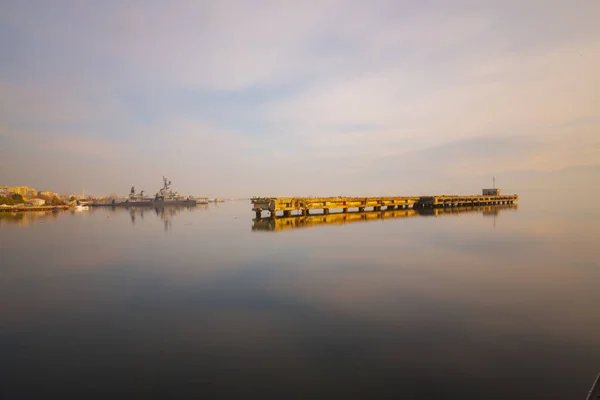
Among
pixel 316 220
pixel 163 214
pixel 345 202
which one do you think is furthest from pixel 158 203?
pixel 316 220

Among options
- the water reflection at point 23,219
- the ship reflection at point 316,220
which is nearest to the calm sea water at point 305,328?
the ship reflection at point 316,220

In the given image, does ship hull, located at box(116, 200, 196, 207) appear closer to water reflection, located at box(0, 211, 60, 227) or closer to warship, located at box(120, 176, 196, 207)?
warship, located at box(120, 176, 196, 207)

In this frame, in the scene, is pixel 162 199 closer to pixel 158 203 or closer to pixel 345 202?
pixel 158 203

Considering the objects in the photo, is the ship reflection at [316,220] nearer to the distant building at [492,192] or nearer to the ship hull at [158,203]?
the distant building at [492,192]

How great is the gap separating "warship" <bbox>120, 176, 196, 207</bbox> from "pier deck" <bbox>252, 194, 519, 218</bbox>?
339 ft

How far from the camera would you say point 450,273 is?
1620 cm

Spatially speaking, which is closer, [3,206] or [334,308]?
[334,308]

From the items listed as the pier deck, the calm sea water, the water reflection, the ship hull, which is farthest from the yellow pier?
the ship hull

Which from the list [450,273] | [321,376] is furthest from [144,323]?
[450,273]

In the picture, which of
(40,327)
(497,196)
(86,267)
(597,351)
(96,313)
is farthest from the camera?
(497,196)

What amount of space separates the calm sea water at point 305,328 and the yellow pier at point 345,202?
30.8 meters

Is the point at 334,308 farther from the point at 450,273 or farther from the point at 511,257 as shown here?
the point at 511,257

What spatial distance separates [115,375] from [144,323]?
3.23 metres

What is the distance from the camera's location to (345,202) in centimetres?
6081
